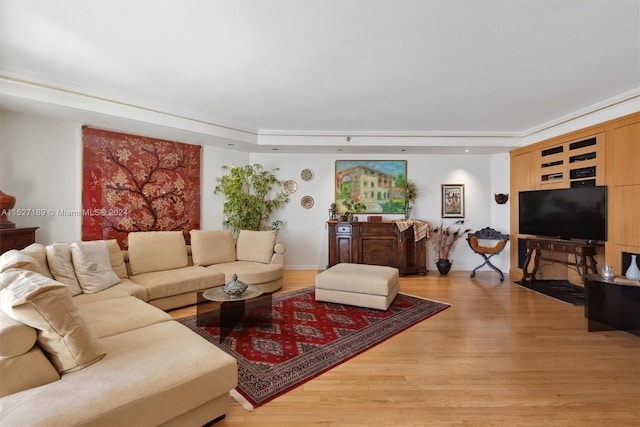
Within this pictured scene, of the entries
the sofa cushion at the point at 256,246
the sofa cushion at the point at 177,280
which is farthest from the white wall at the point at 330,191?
the sofa cushion at the point at 177,280

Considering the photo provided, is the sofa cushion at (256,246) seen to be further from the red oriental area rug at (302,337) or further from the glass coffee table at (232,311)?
the glass coffee table at (232,311)

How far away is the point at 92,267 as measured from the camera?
3.00m

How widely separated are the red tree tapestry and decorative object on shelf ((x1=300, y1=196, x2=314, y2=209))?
196cm

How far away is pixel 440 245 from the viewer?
5.79 metres

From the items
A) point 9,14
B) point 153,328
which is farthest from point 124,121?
point 153,328

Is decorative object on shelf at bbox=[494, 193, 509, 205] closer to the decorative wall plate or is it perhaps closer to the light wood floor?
the light wood floor

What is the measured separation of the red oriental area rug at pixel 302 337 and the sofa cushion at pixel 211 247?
3.71ft

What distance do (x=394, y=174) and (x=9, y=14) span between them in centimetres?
537

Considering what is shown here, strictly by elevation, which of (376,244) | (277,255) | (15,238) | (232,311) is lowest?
(232,311)

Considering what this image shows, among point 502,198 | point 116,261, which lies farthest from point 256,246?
point 502,198

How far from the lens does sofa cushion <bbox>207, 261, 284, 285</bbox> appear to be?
397 centimetres

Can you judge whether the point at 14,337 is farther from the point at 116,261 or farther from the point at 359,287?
the point at 359,287

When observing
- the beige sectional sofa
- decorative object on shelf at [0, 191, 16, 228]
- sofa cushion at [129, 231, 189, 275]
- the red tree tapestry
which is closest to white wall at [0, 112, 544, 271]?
the red tree tapestry

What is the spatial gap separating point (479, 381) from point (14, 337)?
8.96 ft
